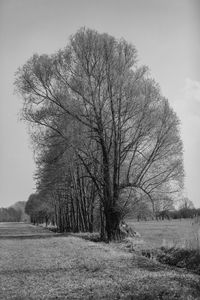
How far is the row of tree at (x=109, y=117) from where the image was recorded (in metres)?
24.4

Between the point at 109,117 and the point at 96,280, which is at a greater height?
the point at 109,117

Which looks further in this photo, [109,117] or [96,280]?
[109,117]

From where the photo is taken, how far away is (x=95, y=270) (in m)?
11.0

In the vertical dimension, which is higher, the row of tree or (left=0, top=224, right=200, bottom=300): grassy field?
the row of tree

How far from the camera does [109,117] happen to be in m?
25.1

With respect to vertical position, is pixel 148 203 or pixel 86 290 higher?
pixel 148 203

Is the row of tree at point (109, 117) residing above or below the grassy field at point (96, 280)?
above

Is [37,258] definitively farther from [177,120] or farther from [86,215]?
[86,215]

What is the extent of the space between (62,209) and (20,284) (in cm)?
5202

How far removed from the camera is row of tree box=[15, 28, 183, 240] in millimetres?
24375

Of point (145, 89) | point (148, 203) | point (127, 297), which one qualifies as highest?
point (145, 89)

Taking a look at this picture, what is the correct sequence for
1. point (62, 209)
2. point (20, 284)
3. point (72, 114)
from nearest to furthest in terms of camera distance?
point (20, 284), point (72, 114), point (62, 209)

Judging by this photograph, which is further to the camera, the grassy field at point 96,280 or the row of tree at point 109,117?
the row of tree at point 109,117

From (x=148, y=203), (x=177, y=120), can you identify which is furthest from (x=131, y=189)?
(x=177, y=120)
